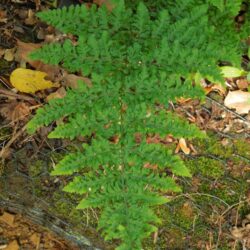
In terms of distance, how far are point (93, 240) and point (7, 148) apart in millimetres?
903

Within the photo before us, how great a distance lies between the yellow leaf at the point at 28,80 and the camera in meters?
3.13

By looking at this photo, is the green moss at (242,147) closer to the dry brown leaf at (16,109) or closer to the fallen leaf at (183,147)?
the fallen leaf at (183,147)

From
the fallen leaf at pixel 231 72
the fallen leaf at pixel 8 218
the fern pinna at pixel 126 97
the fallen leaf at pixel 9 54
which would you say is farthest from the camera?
the fallen leaf at pixel 8 218

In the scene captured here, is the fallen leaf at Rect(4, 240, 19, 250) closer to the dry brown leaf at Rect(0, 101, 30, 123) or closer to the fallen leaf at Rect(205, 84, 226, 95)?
the dry brown leaf at Rect(0, 101, 30, 123)

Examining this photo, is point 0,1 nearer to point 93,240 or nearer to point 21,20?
point 21,20

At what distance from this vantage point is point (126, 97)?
2309 mm

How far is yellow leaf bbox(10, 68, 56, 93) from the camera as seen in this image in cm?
313

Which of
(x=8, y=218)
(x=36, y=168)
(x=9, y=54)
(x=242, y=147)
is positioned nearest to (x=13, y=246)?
(x=8, y=218)

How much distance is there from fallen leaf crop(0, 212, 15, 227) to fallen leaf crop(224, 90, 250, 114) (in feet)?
6.07

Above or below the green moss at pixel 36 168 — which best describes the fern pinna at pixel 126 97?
above

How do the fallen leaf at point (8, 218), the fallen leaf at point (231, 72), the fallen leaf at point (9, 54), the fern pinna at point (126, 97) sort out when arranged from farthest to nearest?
the fallen leaf at point (8, 218) → the fallen leaf at point (9, 54) → the fallen leaf at point (231, 72) → the fern pinna at point (126, 97)

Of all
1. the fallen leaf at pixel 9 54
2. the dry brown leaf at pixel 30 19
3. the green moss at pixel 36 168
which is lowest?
the green moss at pixel 36 168

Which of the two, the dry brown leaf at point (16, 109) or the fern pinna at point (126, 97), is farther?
the dry brown leaf at point (16, 109)

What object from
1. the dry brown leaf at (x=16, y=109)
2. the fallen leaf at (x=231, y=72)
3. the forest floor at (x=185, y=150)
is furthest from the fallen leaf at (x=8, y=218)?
the fallen leaf at (x=231, y=72)
